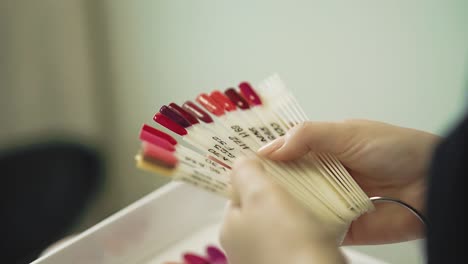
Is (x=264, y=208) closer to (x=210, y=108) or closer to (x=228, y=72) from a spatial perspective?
(x=210, y=108)

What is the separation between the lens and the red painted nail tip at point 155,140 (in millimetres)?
434

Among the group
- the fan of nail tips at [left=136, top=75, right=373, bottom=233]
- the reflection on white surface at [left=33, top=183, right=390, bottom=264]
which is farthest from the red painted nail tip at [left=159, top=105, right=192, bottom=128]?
the reflection on white surface at [left=33, top=183, right=390, bottom=264]

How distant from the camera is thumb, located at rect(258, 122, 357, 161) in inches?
20.0

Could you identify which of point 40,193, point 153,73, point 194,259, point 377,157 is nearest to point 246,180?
point 377,157

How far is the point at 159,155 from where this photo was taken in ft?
1.30

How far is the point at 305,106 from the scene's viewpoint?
0.81 metres

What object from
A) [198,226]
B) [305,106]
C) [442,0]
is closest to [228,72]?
[305,106]

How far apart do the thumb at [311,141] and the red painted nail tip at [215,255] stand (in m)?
0.24

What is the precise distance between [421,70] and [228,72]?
13.2 inches

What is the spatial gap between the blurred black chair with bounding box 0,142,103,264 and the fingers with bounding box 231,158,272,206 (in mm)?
811

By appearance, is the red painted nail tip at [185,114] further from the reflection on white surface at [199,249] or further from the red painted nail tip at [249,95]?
the reflection on white surface at [199,249]

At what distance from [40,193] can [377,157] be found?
84 centimetres

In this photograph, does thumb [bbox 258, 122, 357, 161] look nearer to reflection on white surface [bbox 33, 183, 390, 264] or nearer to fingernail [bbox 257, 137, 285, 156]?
fingernail [bbox 257, 137, 285, 156]

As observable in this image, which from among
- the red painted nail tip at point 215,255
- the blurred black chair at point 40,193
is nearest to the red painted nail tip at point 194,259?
the red painted nail tip at point 215,255
